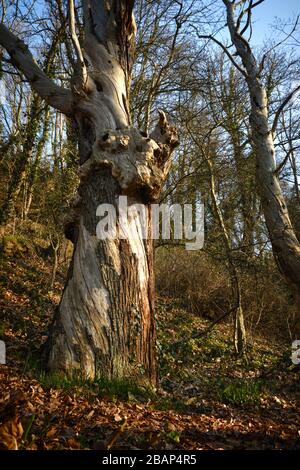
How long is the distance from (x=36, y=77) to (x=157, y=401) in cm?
473

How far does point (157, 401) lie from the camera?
3.53 meters

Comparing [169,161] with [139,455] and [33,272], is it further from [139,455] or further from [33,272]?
[33,272]

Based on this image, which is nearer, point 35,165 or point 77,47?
point 77,47

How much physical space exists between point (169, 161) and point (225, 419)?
309 centimetres

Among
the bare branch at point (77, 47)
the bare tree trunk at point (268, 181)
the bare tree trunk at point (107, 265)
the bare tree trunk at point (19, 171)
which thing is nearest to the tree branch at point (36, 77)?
the bare tree trunk at point (107, 265)

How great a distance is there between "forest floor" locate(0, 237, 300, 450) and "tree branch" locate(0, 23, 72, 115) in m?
3.42

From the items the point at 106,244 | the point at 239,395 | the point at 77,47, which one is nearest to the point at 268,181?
the point at 106,244

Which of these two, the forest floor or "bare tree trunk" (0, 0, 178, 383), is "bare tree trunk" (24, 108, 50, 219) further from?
"bare tree trunk" (0, 0, 178, 383)

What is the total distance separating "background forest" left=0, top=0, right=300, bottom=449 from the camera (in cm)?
290

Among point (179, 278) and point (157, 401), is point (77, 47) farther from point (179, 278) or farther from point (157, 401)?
point (179, 278)

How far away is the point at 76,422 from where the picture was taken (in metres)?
2.59

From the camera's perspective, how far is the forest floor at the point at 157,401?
247cm

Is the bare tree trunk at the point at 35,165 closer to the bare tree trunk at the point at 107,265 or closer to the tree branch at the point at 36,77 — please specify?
the tree branch at the point at 36,77

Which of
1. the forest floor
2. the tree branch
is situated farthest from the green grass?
the tree branch
